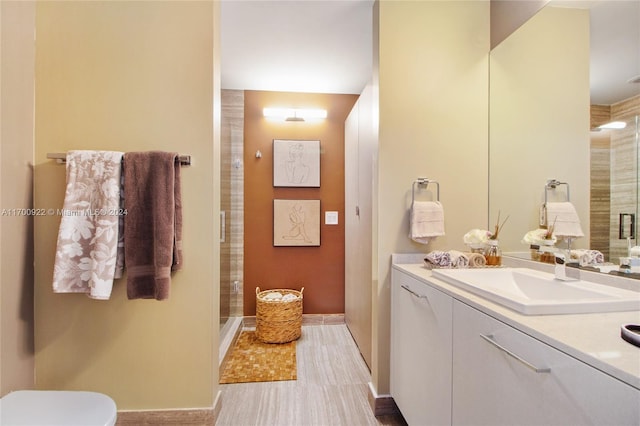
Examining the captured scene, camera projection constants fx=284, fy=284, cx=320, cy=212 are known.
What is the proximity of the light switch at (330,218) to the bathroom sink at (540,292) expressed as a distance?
1.81 m

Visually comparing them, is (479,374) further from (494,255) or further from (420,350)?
(494,255)

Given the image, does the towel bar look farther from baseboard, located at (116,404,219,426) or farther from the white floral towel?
baseboard, located at (116,404,219,426)

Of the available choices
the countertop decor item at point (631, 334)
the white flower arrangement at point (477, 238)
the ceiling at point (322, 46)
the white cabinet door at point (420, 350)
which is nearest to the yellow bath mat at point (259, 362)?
the white cabinet door at point (420, 350)

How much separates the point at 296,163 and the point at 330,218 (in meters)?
0.70

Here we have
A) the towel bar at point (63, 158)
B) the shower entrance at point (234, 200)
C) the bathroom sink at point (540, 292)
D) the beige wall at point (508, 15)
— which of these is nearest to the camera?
the bathroom sink at point (540, 292)

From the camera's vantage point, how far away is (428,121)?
169cm

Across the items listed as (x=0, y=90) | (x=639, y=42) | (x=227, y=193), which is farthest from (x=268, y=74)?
(x=639, y=42)

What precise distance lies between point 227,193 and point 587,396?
8.95 feet

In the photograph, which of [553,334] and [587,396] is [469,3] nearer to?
[553,334]

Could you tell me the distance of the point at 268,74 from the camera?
8.88ft

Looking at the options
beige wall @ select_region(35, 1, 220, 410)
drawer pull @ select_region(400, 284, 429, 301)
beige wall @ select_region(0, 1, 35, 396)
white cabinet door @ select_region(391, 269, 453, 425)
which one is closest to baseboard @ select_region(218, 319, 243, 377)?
beige wall @ select_region(35, 1, 220, 410)

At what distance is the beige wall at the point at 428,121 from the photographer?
1.67 metres

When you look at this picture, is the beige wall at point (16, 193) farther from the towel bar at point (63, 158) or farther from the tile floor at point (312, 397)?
the tile floor at point (312, 397)

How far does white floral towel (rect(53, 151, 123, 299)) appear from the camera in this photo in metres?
1.27
